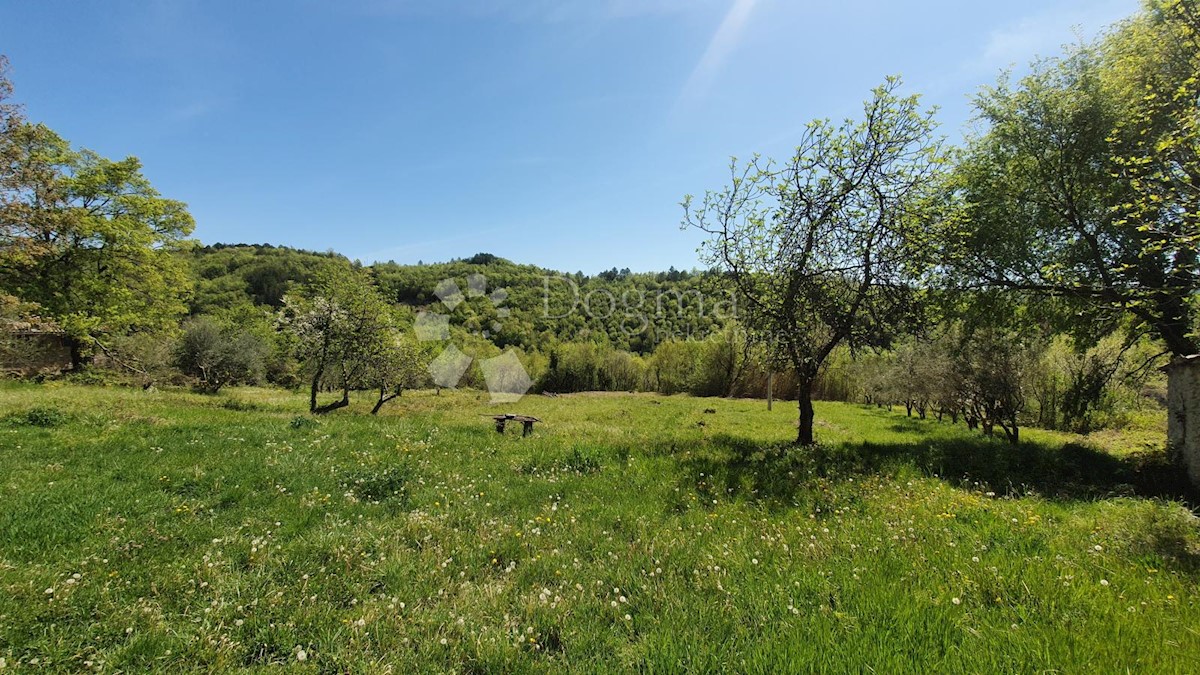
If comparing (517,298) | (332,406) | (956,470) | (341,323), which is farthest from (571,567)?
(517,298)

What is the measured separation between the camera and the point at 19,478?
25.2 ft

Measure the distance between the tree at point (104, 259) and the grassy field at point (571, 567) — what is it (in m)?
28.5

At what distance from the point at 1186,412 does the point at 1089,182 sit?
24.1 feet

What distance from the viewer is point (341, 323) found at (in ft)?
87.4

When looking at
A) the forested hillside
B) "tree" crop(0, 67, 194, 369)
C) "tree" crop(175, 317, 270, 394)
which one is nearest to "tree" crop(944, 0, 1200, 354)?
"tree" crop(0, 67, 194, 369)

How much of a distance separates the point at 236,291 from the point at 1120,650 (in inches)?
5959

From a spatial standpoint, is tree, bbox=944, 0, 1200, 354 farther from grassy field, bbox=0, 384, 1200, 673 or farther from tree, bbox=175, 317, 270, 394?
tree, bbox=175, 317, 270, 394

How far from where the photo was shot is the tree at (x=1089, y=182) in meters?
11.2

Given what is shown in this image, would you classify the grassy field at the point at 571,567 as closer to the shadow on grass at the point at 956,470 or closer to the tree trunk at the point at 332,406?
the shadow on grass at the point at 956,470

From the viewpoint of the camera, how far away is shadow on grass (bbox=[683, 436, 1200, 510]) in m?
8.72

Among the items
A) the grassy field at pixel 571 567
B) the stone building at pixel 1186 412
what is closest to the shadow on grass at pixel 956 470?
the grassy field at pixel 571 567

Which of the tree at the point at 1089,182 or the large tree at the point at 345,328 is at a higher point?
the tree at the point at 1089,182

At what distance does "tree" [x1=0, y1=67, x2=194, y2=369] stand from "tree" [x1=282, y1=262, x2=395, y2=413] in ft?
36.4

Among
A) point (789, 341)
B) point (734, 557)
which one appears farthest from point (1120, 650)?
point (789, 341)
